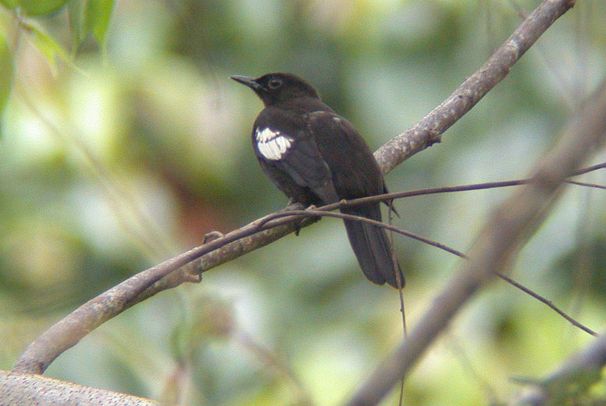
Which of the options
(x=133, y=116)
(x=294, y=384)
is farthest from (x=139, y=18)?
(x=294, y=384)

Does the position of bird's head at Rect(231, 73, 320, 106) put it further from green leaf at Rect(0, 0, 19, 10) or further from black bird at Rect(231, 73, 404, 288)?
green leaf at Rect(0, 0, 19, 10)

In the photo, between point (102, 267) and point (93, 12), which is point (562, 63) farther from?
point (93, 12)

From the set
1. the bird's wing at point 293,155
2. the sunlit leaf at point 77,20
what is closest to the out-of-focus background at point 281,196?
the bird's wing at point 293,155

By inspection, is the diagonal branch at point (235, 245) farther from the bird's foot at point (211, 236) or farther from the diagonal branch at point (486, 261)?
the diagonal branch at point (486, 261)

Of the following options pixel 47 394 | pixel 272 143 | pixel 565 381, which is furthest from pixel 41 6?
pixel 272 143

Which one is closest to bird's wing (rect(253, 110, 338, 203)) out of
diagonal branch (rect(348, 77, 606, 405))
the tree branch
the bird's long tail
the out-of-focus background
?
the bird's long tail

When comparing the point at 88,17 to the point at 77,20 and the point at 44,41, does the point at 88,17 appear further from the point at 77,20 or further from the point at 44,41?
the point at 44,41
